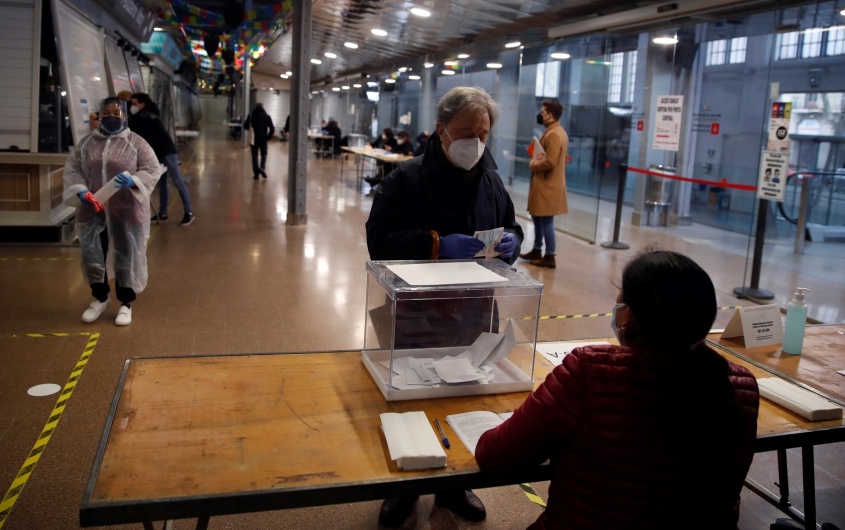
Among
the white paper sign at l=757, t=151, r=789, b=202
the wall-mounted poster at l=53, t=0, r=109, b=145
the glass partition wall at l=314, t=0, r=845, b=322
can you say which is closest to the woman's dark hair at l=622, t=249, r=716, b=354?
the white paper sign at l=757, t=151, r=789, b=202

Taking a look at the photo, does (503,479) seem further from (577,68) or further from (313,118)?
(313,118)

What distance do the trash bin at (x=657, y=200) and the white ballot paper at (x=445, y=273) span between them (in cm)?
853

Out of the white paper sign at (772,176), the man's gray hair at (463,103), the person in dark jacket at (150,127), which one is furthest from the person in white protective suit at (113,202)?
the white paper sign at (772,176)

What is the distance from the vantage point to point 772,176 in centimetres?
565

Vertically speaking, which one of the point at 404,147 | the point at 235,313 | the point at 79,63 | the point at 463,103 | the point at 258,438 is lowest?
the point at 235,313

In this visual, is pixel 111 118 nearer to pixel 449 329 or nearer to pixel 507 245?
pixel 507 245

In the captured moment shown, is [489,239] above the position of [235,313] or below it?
above

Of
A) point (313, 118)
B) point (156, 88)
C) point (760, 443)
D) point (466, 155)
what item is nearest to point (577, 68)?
point (466, 155)

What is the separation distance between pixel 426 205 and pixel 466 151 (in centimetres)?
24

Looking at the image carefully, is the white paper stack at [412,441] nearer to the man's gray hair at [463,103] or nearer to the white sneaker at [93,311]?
the man's gray hair at [463,103]

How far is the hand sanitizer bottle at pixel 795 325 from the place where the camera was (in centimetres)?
241

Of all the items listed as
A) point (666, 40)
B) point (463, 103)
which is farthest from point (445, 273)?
point (666, 40)

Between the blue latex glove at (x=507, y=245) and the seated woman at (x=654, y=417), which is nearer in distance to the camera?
the seated woman at (x=654, y=417)

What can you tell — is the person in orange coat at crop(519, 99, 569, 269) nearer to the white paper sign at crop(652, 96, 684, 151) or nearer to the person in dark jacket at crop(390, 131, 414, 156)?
the white paper sign at crop(652, 96, 684, 151)
